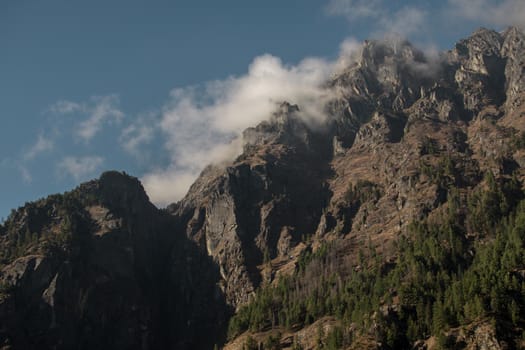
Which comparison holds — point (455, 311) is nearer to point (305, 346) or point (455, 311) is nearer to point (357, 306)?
point (357, 306)

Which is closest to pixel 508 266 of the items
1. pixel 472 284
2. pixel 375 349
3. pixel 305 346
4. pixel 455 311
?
pixel 472 284

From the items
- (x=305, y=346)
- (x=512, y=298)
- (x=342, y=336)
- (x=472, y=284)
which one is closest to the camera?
(x=512, y=298)

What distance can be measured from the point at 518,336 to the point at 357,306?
62621 mm

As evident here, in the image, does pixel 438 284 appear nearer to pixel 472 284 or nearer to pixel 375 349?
pixel 472 284

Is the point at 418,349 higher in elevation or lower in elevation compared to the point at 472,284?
lower

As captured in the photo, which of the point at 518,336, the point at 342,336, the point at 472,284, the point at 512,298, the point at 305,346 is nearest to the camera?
the point at 518,336

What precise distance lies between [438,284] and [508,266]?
2544 cm

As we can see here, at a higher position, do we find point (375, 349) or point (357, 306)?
point (357, 306)

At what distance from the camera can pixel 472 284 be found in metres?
172

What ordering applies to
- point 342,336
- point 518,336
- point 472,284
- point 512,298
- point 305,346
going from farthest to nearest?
point 305,346, point 342,336, point 472,284, point 512,298, point 518,336

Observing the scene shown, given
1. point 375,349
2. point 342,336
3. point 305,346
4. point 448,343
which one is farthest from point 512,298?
point 305,346

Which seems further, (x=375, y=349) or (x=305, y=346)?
(x=305, y=346)

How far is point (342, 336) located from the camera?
184m

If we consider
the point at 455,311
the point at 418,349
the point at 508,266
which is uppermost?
the point at 508,266
